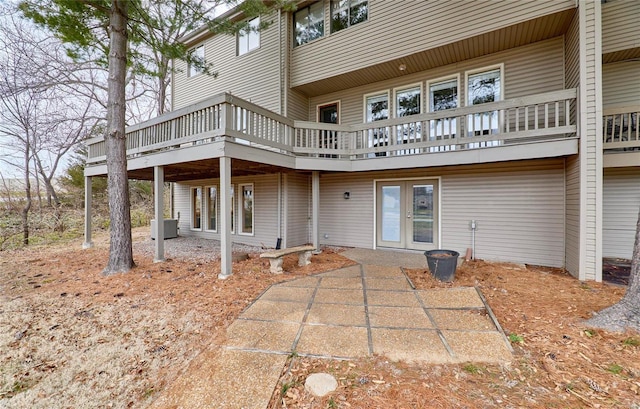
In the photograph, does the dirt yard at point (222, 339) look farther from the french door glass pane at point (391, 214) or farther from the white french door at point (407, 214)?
the french door glass pane at point (391, 214)

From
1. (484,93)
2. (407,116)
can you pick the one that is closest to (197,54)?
(407,116)

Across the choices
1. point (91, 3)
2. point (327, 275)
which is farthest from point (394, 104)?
point (91, 3)

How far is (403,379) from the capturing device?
228 centimetres

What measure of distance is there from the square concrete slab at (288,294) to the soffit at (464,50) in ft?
20.3

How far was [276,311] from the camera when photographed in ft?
12.2

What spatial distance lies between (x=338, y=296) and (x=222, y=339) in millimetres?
1899

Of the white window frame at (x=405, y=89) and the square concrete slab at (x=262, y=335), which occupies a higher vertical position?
the white window frame at (x=405, y=89)

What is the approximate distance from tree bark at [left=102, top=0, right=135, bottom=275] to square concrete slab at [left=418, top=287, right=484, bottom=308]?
6.16m

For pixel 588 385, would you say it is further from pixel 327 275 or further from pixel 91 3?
pixel 91 3

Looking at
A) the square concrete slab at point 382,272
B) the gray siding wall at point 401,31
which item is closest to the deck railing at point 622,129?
the gray siding wall at point 401,31

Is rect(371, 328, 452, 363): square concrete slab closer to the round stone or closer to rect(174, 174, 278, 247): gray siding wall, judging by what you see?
the round stone

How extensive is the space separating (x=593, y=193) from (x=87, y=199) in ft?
43.5

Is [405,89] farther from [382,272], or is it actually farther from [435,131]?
[382,272]

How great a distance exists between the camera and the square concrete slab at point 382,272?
5.34 m
